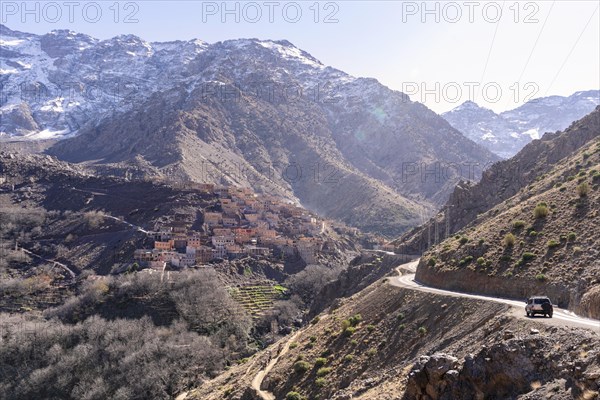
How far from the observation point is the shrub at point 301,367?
3247 cm

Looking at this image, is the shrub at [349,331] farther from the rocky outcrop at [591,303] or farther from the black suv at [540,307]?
the black suv at [540,307]

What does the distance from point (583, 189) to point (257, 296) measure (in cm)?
5341

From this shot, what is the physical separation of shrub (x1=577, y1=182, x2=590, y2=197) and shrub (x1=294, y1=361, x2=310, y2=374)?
19855mm

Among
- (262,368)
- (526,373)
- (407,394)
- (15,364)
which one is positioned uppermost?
(526,373)

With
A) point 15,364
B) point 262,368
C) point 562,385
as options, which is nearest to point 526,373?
point 562,385

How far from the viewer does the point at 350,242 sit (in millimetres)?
121125

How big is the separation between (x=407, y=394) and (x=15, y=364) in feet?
167

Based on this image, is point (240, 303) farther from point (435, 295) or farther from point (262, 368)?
point (435, 295)

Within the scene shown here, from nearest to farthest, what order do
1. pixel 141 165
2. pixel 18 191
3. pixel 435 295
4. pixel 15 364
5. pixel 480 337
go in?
pixel 480 337, pixel 435 295, pixel 15 364, pixel 18 191, pixel 141 165

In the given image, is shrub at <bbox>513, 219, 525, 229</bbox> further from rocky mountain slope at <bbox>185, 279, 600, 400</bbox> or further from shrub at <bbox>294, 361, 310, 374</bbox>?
shrub at <bbox>294, 361, 310, 374</bbox>

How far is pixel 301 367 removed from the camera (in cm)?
3262

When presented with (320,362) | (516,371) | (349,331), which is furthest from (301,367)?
(516,371)

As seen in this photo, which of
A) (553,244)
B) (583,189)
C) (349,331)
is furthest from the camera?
(349,331)

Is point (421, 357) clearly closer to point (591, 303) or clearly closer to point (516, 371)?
point (516, 371)
